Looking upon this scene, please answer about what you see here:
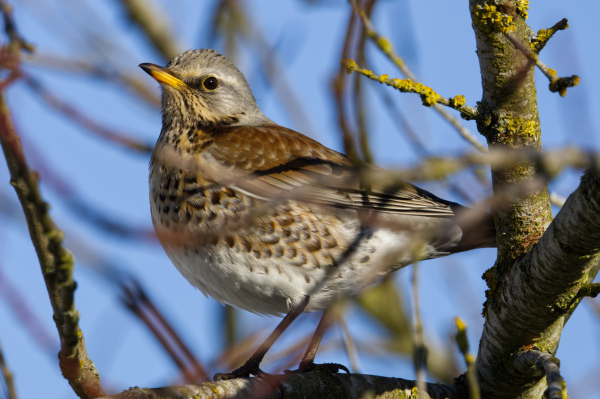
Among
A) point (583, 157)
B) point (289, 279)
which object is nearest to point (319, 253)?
point (289, 279)

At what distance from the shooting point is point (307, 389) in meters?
2.96

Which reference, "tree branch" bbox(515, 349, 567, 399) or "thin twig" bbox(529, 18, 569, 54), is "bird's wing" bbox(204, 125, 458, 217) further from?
"thin twig" bbox(529, 18, 569, 54)

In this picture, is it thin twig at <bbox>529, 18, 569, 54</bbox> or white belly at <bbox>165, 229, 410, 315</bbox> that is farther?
white belly at <bbox>165, 229, 410, 315</bbox>

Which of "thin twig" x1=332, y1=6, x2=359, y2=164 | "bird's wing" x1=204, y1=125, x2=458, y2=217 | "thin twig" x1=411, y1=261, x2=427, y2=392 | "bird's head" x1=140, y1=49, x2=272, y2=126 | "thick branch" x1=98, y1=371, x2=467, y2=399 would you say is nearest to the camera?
"thin twig" x1=332, y1=6, x2=359, y2=164

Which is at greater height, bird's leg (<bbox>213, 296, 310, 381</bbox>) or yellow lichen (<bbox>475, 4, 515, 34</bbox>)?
yellow lichen (<bbox>475, 4, 515, 34</bbox>)

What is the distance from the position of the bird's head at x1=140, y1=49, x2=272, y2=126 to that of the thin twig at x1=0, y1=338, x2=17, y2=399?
2.63 m

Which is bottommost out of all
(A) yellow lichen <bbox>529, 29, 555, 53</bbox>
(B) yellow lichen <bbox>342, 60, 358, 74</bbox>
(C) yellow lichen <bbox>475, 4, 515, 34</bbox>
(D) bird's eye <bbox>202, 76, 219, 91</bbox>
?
(B) yellow lichen <bbox>342, 60, 358, 74</bbox>

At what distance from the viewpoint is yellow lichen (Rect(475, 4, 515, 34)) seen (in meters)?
2.62

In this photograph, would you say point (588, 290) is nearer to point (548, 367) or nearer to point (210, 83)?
point (548, 367)

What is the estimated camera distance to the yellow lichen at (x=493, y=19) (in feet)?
8.61

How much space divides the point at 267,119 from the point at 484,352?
2.84 metres

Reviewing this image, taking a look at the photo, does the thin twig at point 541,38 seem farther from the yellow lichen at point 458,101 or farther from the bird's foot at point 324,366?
the bird's foot at point 324,366

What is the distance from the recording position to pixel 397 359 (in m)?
5.72

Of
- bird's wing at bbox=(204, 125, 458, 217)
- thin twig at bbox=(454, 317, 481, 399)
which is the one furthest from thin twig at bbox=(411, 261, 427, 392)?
bird's wing at bbox=(204, 125, 458, 217)
